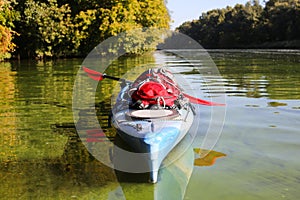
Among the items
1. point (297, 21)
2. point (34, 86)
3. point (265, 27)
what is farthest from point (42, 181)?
point (265, 27)

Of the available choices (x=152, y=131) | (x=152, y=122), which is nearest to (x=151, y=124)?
(x=152, y=122)

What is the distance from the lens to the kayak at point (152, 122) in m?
4.21

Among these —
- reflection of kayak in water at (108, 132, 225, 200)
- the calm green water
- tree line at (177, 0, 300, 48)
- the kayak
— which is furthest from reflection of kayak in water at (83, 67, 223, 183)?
tree line at (177, 0, 300, 48)

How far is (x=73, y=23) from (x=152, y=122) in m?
29.4

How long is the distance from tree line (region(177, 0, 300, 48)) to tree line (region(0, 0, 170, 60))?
2998 centimetres

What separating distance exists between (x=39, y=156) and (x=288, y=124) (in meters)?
4.46

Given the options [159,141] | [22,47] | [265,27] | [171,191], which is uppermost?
[265,27]

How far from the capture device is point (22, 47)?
32.2m

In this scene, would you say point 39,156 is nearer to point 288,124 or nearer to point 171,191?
point 171,191

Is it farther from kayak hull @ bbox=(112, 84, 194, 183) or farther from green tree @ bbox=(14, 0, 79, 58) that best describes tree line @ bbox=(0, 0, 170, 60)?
kayak hull @ bbox=(112, 84, 194, 183)

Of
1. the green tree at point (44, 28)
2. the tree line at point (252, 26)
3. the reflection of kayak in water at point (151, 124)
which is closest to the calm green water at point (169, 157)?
the reflection of kayak in water at point (151, 124)

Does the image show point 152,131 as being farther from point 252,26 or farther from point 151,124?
point 252,26

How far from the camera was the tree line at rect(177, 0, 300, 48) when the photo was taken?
2320 inches

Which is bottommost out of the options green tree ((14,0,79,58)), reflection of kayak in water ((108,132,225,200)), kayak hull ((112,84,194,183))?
reflection of kayak in water ((108,132,225,200))
